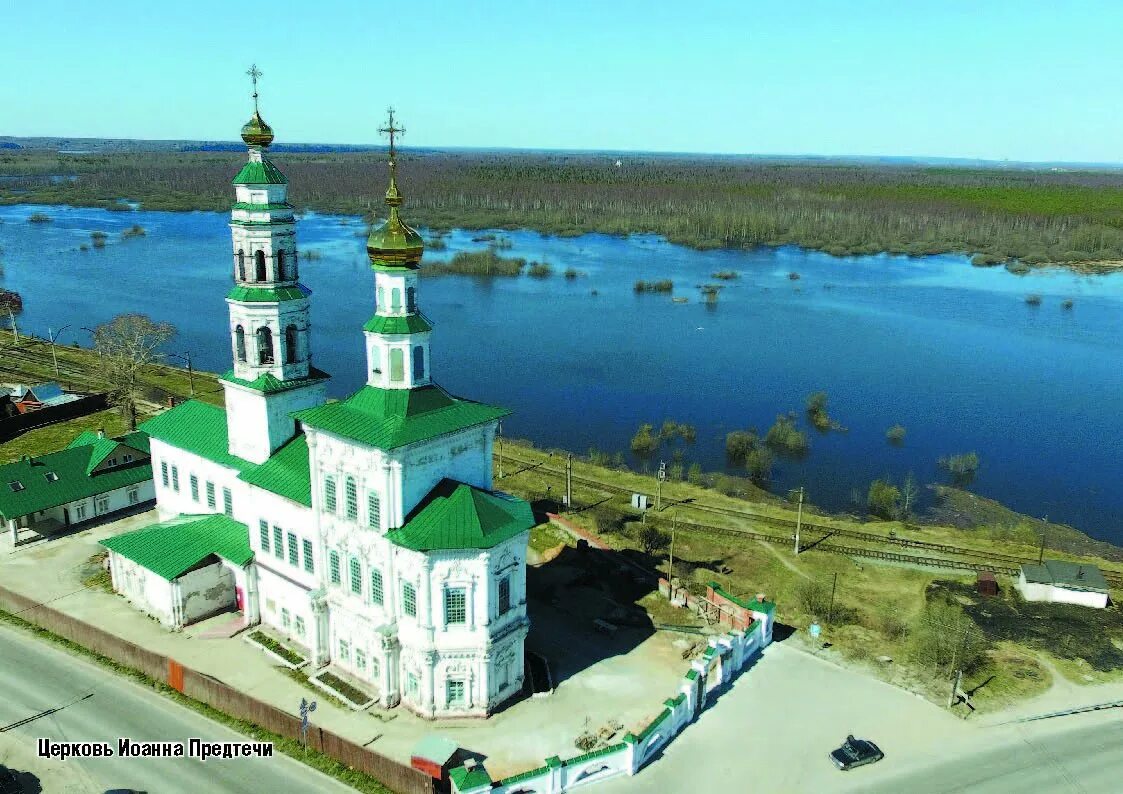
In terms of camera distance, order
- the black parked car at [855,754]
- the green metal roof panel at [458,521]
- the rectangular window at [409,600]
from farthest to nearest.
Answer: the rectangular window at [409,600] < the green metal roof panel at [458,521] < the black parked car at [855,754]

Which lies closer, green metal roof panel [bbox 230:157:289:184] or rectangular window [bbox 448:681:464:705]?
rectangular window [bbox 448:681:464:705]

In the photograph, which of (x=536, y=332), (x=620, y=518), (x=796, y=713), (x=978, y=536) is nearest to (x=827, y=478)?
(x=978, y=536)

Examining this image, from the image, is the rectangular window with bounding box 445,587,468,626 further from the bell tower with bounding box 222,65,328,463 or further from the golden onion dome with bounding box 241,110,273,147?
the golden onion dome with bounding box 241,110,273,147

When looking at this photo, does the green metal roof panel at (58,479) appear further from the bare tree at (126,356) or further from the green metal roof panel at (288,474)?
the green metal roof panel at (288,474)

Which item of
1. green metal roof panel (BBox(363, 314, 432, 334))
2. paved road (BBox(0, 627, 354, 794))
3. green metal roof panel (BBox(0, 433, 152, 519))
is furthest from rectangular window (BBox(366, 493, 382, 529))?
green metal roof panel (BBox(0, 433, 152, 519))

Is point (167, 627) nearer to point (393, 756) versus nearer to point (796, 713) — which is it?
point (393, 756)

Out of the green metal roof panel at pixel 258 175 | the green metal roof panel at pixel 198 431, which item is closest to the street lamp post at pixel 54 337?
the green metal roof panel at pixel 198 431

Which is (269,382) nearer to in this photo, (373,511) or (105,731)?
(373,511)
